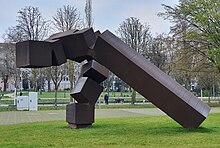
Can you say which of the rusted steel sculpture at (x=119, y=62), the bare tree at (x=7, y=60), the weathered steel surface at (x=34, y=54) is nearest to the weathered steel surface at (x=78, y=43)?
the rusted steel sculpture at (x=119, y=62)

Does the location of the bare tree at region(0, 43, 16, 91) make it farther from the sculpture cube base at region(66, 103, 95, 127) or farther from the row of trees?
the sculpture cube base at region(66, 103, 95, 127)

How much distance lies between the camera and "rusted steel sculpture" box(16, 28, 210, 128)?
36.9 feet

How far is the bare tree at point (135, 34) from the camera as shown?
41500 millimetres

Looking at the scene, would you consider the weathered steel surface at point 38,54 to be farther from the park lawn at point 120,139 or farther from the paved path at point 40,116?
the paved path at point 40,116

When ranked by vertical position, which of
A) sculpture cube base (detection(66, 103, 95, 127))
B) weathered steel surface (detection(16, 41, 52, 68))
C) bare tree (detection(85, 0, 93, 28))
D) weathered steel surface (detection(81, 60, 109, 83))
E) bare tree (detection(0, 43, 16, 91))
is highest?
bare tree (detection(85, 0, 93, 28))

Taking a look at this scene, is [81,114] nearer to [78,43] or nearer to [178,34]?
[78,43]

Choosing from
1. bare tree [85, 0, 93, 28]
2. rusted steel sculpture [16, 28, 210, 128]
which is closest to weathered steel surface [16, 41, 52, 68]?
rusted steel sculpture [16, 28, 210, 128]

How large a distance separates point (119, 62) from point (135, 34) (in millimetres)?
Result: 30091

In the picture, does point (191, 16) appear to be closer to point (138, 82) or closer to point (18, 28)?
point (138, 82)

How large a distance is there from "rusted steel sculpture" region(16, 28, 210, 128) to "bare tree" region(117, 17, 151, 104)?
29.1m

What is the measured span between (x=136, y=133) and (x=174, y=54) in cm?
2271

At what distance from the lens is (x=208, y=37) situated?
23594 mm

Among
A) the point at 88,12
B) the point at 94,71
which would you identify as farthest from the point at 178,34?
the point at 94,71

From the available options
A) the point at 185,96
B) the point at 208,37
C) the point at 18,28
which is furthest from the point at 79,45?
the point at 18,28
